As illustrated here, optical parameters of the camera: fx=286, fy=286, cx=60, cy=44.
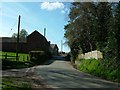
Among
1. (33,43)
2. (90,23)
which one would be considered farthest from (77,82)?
(33,43)

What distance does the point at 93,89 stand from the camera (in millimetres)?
16516

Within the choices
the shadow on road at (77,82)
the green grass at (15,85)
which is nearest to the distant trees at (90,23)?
the shadow on road at (77,82)

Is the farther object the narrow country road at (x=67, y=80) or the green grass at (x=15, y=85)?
the narrow country road at (x=67, y=80)

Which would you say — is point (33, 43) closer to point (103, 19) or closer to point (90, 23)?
point (90, 23)

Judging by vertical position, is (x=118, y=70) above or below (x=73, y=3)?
below

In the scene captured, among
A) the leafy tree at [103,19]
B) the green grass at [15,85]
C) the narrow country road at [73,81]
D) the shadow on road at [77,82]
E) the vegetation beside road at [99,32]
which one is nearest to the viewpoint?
the green grass at [15,85]

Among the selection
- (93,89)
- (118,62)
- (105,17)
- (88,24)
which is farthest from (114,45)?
(88,24)

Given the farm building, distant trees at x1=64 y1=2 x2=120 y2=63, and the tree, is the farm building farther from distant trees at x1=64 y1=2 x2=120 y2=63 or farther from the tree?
the tree

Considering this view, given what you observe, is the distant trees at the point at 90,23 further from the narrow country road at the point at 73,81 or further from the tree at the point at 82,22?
the narrow country road at the point at 73,81

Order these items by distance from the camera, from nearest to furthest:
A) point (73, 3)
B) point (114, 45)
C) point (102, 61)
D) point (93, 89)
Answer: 1. point (93, 89)
2. point (114, 45)
3. point (102, 61)
4. point (73, 3)

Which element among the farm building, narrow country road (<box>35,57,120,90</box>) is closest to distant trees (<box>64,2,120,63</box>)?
narrow country road (<box>35,57,120,90</box>)

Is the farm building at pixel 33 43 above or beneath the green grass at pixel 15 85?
above

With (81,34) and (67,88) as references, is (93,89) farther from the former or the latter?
(81,34)

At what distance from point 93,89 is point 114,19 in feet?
39.5
